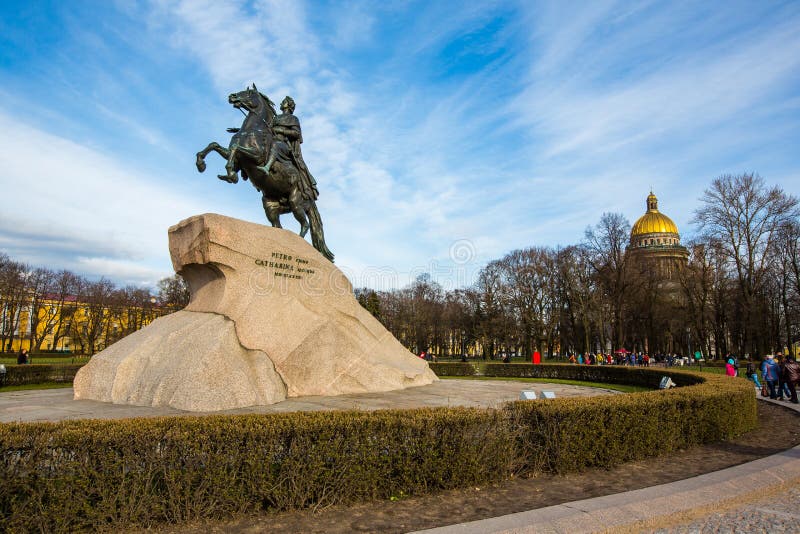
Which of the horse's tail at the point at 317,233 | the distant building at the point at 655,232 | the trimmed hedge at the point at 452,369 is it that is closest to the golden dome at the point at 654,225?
the distant building at the point at 655,232

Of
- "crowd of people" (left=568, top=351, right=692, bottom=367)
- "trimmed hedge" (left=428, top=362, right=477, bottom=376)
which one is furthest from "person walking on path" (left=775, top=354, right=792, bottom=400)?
"crowd of people" (left=568, top=351, right=692, bottom=367)

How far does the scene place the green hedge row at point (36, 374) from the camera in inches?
739

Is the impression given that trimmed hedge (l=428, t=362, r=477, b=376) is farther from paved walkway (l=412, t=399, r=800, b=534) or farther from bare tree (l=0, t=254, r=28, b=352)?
bare tree (l=0, t=254, r=28, b=352)

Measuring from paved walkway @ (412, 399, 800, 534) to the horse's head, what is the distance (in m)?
11.8

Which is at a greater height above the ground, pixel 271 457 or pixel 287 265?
pixel 287 265

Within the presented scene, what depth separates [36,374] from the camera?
64.4 feet

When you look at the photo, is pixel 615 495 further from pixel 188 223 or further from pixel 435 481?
pixel 188 223

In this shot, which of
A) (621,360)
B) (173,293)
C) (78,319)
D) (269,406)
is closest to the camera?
(269,406)

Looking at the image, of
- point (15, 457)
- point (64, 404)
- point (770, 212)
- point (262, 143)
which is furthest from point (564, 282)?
point (15, 457)

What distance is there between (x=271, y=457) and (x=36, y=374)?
20058 millimetres

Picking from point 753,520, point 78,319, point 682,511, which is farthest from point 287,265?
point 78,319

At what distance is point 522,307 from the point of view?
151 ft

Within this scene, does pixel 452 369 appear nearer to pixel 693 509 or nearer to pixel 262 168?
pixel 262 168

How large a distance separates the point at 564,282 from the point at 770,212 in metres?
15.8
